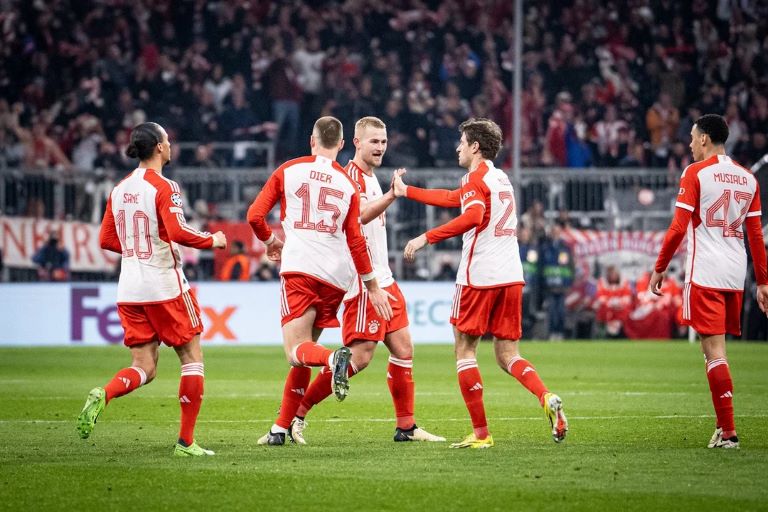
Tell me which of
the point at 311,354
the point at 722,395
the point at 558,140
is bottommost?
→ the point at 722,395

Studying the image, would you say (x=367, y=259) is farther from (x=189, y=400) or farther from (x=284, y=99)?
(x=284, y=99)

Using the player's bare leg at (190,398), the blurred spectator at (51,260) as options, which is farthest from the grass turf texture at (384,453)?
the blurred spectator at (51,260)

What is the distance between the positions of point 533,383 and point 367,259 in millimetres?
1403

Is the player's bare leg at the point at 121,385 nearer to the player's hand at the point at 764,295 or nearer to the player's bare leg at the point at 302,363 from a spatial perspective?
the player's bare leg at the point at 302,363

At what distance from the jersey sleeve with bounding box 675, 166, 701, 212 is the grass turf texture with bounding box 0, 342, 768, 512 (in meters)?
1.66

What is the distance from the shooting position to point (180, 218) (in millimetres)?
8602

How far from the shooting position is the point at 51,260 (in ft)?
74.5

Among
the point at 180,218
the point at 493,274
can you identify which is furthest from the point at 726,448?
the point at 180,218

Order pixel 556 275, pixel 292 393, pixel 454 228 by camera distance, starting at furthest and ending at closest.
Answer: pixel 556 275, pixel 292 393, pixel 454 228

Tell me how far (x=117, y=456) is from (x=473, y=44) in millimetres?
21364

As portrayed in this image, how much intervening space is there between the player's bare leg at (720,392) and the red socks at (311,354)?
2576mm

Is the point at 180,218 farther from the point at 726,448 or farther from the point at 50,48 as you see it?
the point at 50,48

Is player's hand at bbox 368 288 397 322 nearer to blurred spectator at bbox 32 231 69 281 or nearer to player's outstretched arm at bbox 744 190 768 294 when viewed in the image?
player's outstretched arm at bbox 744 190 768 294

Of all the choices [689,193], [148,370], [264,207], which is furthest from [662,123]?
[148,370]
